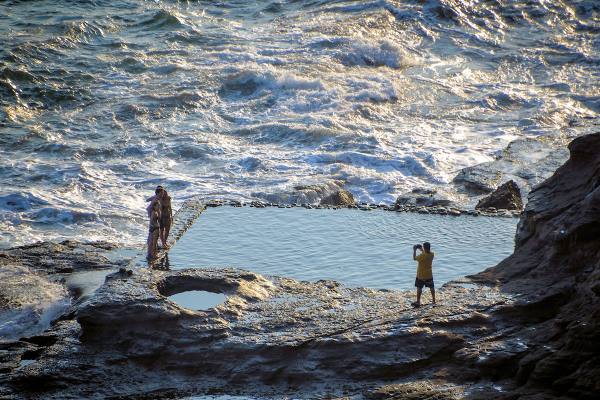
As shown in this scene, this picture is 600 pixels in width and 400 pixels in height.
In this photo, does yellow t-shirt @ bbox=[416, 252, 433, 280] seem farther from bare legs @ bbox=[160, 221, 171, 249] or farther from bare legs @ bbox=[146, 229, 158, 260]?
bare legs @ bbox=[160, 221, 171, 249]

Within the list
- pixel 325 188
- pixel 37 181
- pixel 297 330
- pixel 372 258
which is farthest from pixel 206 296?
pixel 37 181

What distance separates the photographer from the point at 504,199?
17156 mm

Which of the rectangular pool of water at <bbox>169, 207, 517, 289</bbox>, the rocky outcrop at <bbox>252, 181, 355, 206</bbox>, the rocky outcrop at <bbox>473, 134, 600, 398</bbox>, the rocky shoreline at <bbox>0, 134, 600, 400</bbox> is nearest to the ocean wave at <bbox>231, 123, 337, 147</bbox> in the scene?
the rocky outcrop at <bbox>252, 181, 355, 206</bbox>

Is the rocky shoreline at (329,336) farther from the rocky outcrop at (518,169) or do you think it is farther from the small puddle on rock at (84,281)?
the rocky outcrop at (518,169)

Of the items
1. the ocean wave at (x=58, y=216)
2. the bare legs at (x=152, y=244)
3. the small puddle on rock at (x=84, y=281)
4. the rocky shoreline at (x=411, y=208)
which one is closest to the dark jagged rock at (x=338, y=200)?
the rocky shoreline at (x=411, y=208)

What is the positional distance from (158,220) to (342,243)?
2912 millimetres

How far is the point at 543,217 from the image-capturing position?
11703 millimetres

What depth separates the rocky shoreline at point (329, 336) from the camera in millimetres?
9195

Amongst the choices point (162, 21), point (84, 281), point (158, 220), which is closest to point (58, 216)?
point (158, 220)

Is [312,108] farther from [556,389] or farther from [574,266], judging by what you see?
[556,389]

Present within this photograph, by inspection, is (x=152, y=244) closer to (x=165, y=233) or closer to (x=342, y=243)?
(x=165, y=233)

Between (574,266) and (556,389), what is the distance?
2672 millimetres

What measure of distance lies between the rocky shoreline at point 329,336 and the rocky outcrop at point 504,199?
5.37 m

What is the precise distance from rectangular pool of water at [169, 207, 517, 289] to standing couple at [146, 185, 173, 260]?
28 cm
